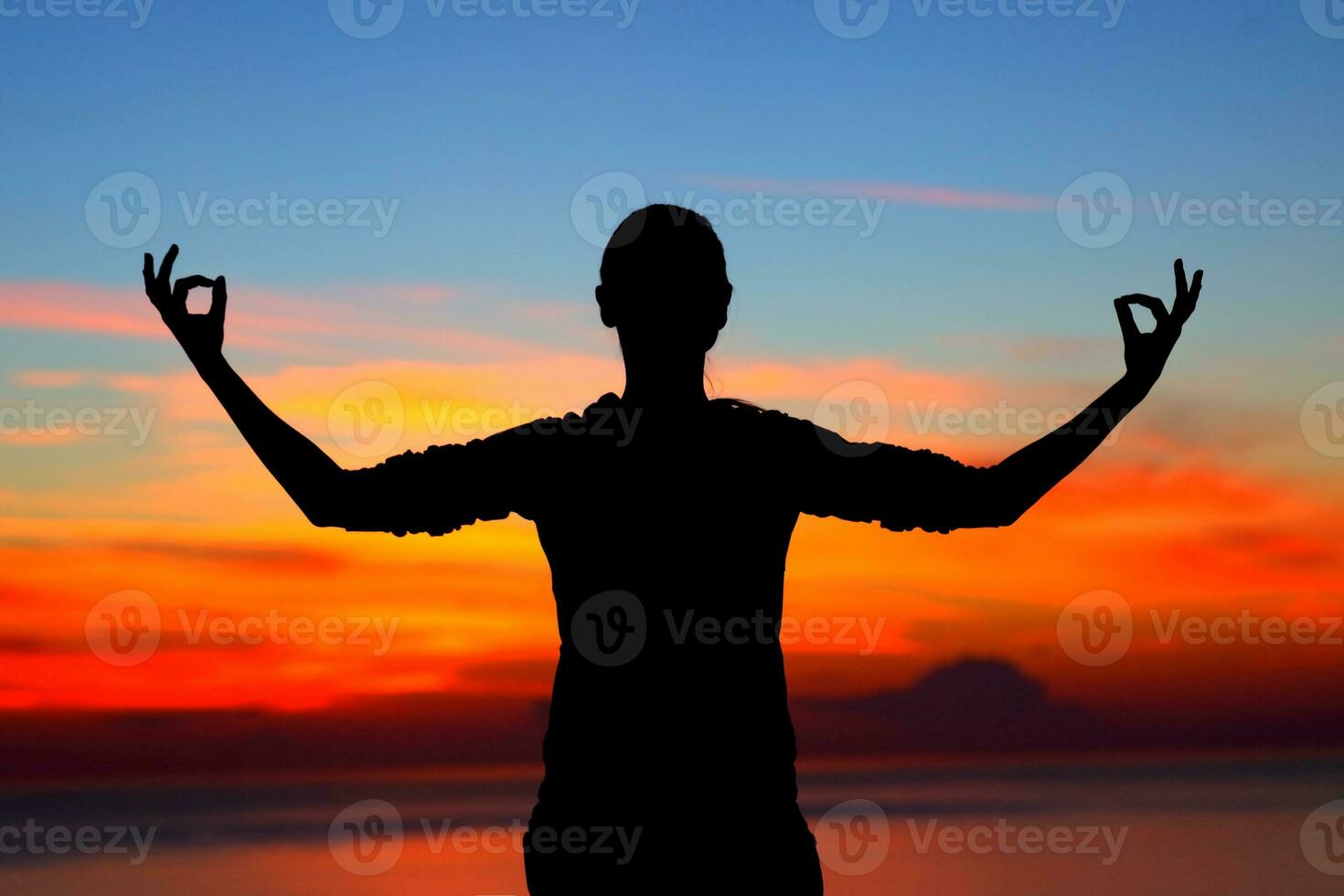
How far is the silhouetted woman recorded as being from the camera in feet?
8.05

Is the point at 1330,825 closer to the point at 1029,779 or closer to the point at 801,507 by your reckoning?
the point at 801,507

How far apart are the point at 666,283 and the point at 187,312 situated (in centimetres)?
86

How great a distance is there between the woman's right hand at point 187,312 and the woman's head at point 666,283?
2.29ft

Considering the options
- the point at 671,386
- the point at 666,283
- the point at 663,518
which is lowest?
the point at 663,518

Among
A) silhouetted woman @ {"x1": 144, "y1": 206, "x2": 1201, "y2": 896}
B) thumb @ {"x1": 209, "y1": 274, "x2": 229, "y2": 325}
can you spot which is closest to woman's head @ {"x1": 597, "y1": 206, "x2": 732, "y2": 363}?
silhouetted woman @ {"x1": 144, "y1": 206, "x2": 1201, "y2": 896}

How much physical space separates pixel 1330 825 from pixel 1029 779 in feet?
104

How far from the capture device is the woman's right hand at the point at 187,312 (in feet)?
8.51

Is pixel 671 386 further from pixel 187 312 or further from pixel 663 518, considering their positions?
pixel 187 312

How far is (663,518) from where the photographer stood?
252cm

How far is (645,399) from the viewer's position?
2.63 metres

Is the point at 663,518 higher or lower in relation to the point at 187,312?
lower

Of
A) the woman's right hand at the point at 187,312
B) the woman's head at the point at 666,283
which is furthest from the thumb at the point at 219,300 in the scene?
the woman's head at the point at 666,283

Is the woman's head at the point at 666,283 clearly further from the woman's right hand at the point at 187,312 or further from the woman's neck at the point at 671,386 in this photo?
the woman's right hand at the point at 187,312

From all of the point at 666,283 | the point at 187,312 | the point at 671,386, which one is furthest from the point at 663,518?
the point at 187,312
